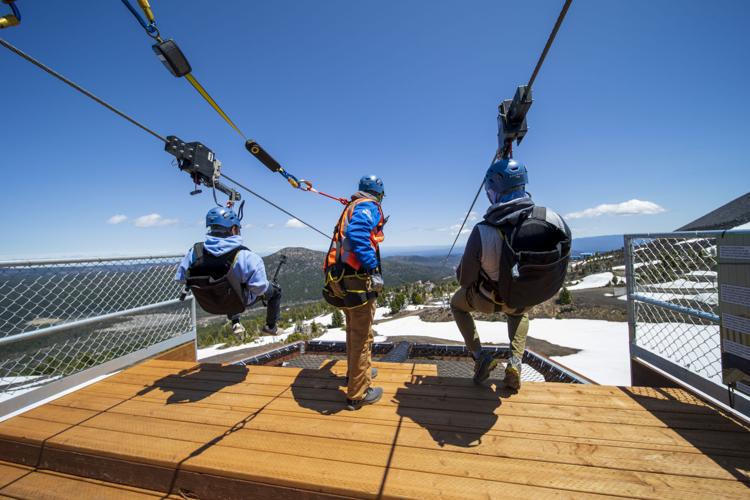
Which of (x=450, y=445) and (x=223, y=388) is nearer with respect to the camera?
(x=450, y=445)

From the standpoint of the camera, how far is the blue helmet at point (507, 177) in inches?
106

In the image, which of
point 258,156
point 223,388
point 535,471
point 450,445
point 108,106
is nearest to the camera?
point 535,471

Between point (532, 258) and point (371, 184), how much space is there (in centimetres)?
172

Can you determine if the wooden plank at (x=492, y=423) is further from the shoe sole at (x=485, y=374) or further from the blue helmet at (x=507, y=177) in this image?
the blue helmet at (x=507, y=177)

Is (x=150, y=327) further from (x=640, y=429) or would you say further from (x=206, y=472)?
(x=640, y=429)

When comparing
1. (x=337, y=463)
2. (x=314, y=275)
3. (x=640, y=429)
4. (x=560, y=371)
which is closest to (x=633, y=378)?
(x=560, y=371)

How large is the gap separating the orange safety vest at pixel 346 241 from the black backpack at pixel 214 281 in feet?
3.25

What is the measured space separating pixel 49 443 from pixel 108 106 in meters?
2.81

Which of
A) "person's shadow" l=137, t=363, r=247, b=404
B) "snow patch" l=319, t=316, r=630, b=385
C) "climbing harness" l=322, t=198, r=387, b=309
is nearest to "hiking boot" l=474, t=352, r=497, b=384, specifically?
"climbing harness" l=322, t=198, r=387, b=309

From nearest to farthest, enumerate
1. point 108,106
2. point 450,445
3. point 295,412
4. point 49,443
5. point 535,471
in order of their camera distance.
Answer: point 535,471, point 450,445, point 49,443, point 108,106, point 295,412

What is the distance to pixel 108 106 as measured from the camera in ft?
8.68

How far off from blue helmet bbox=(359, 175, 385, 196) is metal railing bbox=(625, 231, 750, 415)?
8.60ft

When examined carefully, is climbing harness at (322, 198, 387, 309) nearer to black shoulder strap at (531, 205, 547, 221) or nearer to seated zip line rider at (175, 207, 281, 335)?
seated zip line rider at (175, 207, 281, 335)

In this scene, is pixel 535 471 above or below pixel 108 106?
below
